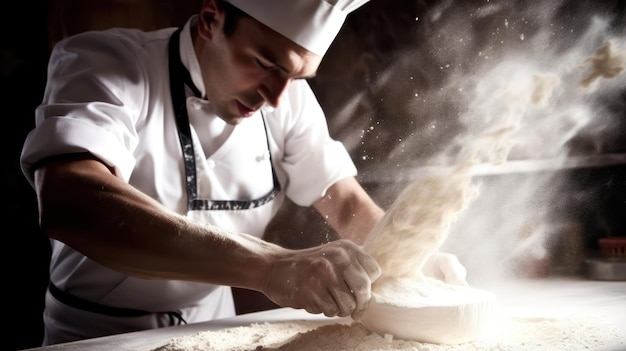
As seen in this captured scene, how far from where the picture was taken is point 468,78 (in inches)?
103

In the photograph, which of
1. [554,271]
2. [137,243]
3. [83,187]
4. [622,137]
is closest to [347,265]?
[137,243]

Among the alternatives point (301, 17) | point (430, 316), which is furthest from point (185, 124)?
point (430, 316)

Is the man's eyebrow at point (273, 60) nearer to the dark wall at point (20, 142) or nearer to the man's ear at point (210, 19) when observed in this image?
Result: the man's ear at point (210, 19)

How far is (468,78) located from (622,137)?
727mm

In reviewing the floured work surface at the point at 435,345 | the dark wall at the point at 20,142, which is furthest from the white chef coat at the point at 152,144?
the dark wall at the point at 20,142

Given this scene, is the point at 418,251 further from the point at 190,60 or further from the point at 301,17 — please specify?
the point at 190,60

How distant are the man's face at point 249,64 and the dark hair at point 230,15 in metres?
0.01

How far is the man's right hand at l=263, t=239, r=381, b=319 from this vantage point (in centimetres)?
135

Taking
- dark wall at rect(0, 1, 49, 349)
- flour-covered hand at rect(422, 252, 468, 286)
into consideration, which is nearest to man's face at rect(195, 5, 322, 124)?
flour-covered hand at rect(422, 252, 468, 286)

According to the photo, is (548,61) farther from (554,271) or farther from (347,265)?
(347,265)

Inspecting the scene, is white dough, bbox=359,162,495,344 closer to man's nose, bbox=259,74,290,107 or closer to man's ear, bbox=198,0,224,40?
man's nose, bbox=259,74,290,107

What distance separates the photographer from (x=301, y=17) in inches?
71.4

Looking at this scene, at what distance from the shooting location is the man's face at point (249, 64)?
5.78 feet

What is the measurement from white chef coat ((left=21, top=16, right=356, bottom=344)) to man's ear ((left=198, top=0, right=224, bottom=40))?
0.09 metres
